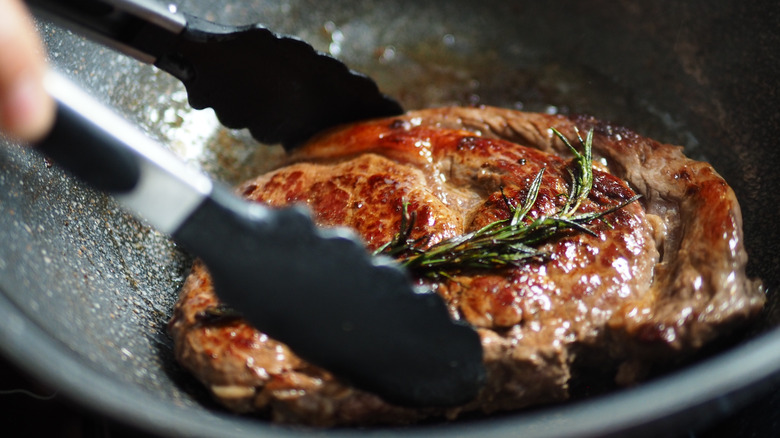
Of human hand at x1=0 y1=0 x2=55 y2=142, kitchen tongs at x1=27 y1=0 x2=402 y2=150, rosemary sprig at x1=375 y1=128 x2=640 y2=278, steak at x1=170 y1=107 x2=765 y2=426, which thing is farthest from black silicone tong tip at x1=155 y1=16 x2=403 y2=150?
human hand at x1=0 y1=0 x2=55 y2=142

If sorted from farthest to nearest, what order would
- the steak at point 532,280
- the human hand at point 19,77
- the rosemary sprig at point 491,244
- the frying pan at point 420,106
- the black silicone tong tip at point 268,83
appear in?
the black silicone tong tip at point 268,83
the rosemary sprig at point 491,244
the steak at point 532,280
the frying pan at point 420,106
the human hand at point 19,77

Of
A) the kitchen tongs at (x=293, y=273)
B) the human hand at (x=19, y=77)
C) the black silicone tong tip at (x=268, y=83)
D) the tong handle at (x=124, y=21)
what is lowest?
the kitchen tongs at (x=293, y=273)

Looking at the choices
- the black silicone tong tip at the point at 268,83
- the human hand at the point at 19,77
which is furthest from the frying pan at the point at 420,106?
the human hand at the point at 19,77

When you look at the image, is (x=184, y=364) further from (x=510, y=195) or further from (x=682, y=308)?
(x=682, y=308)

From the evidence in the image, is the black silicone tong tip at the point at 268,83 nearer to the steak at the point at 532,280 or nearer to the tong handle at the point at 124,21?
the tong handle at the point at 124,21

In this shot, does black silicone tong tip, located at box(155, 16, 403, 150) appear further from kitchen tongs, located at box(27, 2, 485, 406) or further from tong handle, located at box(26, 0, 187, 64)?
kitchen tongs, located at box(27, 2, 485, 406)

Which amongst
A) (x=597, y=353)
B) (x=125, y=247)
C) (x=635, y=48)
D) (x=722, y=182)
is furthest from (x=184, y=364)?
(x=635, y=48)

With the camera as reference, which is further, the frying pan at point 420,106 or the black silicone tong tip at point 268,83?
the black silicone tong tip at point 268,83
